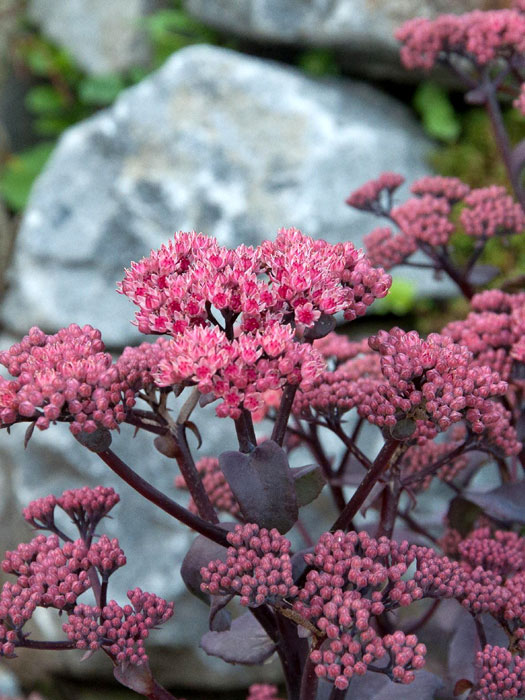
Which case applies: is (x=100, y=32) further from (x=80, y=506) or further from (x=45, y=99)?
(x=80, y=506)

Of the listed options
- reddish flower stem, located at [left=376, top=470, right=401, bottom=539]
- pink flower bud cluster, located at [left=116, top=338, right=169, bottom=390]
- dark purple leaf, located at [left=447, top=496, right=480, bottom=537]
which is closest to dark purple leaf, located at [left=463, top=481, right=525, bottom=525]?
dark purple leaf, located at [left=447, top=496, right=480, bottom=537]

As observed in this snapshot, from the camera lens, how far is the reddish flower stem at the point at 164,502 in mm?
753

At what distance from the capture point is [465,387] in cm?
76

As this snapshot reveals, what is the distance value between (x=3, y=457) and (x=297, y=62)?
1.91 metres

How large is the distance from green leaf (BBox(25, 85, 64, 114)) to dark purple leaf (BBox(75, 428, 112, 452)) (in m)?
3.07

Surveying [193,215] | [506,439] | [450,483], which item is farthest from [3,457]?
[506,439]

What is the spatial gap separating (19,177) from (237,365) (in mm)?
3026

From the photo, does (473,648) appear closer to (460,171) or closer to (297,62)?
(460,171)

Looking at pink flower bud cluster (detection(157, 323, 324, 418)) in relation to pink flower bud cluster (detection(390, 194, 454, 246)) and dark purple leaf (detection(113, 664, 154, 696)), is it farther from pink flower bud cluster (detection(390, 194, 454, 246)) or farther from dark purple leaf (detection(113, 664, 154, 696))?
pink flower bud cluster (detection(390, 194, 454, 246))

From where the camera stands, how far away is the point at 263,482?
0.74 m

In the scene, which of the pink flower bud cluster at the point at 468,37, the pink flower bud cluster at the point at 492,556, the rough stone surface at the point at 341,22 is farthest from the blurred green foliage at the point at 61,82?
the pink flower bud cluster at the point at 492,556

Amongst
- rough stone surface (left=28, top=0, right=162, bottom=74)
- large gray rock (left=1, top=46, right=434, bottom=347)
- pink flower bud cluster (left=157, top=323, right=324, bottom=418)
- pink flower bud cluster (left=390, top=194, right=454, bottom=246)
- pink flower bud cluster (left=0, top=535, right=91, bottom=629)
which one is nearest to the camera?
pink flower bud cluster (left=157, top=323, right=324, bottom=418)

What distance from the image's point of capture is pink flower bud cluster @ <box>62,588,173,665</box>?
76cm

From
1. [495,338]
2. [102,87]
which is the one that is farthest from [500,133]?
[102,87]
